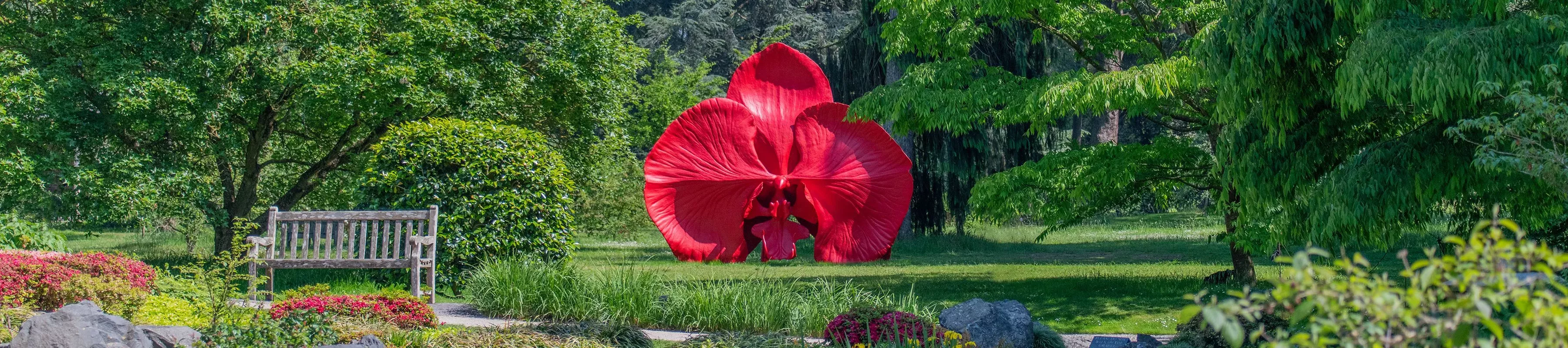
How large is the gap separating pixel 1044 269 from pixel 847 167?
132 inches

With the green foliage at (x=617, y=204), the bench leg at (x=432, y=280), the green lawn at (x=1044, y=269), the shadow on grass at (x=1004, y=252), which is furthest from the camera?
the green foliage at (x=617, y=204)

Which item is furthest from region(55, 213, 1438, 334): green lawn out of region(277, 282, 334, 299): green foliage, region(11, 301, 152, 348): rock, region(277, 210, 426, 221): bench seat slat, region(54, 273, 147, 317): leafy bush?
region(11, 301, 152, 348): rock

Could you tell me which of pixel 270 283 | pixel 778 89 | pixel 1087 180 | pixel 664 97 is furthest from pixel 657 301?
pixel 664 97

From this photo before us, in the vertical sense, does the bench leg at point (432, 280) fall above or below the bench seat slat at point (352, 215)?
below

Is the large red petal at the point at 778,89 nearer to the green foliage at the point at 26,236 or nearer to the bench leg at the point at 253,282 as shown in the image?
the bench leg at the point at 253,282

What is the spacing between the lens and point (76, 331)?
5.67 meters

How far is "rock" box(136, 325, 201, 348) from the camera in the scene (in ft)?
20.2

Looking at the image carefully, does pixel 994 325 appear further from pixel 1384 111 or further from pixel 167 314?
pixel 167 314

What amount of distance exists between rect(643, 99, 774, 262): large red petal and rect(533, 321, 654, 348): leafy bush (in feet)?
22.7

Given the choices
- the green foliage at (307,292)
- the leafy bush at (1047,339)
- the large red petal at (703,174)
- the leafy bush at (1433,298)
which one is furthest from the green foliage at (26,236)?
the leafy bush at (1433,298)

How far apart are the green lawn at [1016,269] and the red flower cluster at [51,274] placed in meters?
2.01

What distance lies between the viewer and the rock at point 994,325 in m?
7.00

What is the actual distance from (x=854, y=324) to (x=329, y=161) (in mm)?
12566

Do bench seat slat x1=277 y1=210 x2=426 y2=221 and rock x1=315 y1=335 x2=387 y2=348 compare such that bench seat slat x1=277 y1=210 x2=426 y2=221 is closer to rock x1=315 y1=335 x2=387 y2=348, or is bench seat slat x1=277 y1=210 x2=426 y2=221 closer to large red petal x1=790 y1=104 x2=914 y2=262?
rock x1=315 y1=335 x2=387 y2=348
